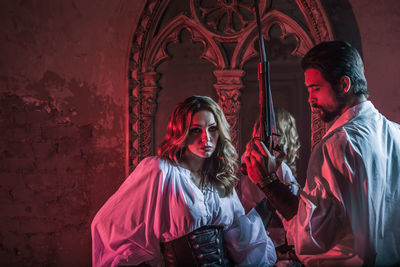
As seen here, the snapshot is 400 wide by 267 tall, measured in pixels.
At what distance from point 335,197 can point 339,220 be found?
121 millimetres

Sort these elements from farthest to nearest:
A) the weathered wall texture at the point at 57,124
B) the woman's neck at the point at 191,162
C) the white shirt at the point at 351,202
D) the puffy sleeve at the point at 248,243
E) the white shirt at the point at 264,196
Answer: the weathered wall texture at the point at 57,124 < the white shirt at the point at 264,196 < the woman's neck at the point at 191,162 < the puffy sleeve at the point at 248,243 < the white shirt at the point at 351,202

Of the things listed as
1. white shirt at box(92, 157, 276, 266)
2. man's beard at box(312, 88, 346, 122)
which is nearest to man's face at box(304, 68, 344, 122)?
man's beard at box(312, 88, 346, 122)

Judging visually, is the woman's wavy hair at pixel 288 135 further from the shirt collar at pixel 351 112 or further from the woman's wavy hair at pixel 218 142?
the shirt collar at pixel 351 112

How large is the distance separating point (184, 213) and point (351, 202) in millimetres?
1127

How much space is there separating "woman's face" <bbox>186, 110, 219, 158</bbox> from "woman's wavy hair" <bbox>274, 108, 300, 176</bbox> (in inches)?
55.7

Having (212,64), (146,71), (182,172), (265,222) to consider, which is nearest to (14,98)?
(146,71)

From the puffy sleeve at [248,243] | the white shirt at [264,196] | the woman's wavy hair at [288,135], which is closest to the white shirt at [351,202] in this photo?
the puffy sleeve at [248,243]

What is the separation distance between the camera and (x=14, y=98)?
14.7 feet

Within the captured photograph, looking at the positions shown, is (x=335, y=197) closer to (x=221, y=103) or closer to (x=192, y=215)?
(x=192, y=215)

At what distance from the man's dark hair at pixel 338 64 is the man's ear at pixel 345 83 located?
0.05 ft

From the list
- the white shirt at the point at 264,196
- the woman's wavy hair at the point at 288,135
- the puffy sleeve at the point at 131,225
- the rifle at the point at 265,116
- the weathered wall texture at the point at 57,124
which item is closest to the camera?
the rifle at the point at 265,116

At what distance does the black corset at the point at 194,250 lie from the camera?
2.38m

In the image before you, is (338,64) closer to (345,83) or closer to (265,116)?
(345,83)

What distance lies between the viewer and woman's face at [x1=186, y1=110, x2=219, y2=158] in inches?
99.6
